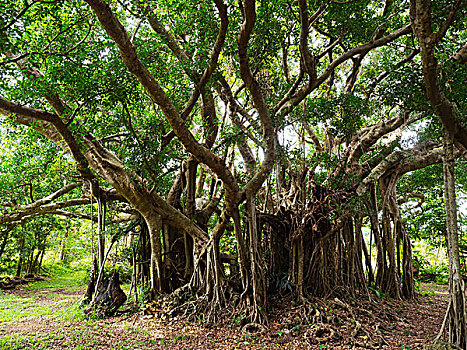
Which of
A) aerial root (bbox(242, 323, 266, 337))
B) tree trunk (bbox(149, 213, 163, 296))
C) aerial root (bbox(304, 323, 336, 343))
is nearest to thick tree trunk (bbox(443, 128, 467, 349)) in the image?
aerial root (bbox(304, 323, 336, 343))

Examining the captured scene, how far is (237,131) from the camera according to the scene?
5.89m

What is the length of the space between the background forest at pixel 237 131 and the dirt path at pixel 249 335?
44cm

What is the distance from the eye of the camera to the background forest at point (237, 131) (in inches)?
172

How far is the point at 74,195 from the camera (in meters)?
9.62

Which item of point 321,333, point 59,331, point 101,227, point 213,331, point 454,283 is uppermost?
point 101,227

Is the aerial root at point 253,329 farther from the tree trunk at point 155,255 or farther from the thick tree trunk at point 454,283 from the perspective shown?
the thick tree trunk at point 454,283

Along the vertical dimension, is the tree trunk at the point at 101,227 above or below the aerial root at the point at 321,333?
above

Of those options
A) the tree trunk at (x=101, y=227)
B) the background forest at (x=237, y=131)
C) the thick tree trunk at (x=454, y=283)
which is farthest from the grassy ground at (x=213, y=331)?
the tree trunk at (x=101, y=227)

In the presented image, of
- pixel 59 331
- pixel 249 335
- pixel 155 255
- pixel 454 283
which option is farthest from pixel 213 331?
pixel 454 283

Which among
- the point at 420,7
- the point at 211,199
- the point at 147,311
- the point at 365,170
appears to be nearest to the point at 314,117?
the point at 365,170

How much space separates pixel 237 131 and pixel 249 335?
137 inches

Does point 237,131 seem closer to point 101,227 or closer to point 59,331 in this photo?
point 101,227

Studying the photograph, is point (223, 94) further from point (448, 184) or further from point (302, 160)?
point (448, 184)

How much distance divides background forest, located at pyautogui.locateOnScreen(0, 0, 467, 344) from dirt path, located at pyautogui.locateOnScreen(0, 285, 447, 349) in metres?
0.44
